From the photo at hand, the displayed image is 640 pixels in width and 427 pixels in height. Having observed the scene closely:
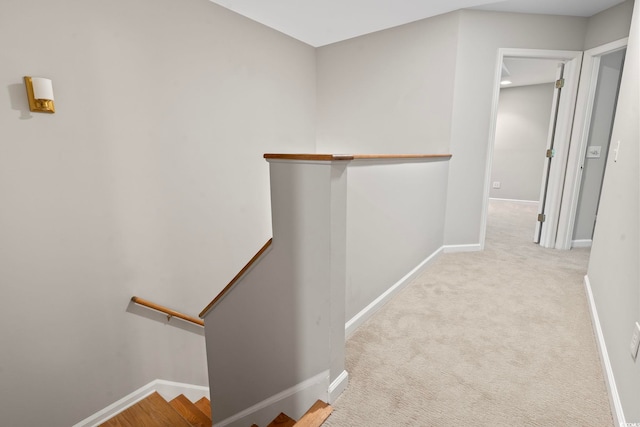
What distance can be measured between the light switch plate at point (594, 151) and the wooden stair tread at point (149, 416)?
439 cm

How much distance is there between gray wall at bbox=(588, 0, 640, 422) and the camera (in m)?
1.21

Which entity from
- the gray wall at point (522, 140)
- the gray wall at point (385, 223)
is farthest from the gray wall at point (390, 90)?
the gray wall at point (522, 140)

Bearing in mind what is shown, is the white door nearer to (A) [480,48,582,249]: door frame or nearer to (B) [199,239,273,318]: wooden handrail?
(A) [480,48,582,249]: door frame

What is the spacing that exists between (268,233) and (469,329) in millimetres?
2228

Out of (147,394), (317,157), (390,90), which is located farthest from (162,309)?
(390,90)

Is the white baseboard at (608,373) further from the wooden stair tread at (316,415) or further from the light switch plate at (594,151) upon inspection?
the light switch plate at (594,151)

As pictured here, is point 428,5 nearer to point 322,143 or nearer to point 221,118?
point 322,143

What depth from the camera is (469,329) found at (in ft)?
6.19

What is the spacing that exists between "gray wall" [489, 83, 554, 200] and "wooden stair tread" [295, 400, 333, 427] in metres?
6.53

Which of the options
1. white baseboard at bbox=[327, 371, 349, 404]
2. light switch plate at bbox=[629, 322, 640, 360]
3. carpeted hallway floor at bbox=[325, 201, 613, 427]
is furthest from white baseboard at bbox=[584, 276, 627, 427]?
white baseboard at bbox=[327, 371, 349, 404]

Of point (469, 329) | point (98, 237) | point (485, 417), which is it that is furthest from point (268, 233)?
point (485, 417)

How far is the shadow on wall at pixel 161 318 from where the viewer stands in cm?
244

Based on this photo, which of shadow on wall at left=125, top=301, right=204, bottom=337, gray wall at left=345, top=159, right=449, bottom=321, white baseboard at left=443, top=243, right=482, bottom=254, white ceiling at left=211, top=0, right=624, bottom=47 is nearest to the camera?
gray wall at left=345, top=159, right=449, bottom=321

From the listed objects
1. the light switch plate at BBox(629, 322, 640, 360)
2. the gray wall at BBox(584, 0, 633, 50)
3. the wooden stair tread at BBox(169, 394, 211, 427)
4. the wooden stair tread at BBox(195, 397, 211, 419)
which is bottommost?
the wooden stair tread at BBox(195, 397, 211, 419)
